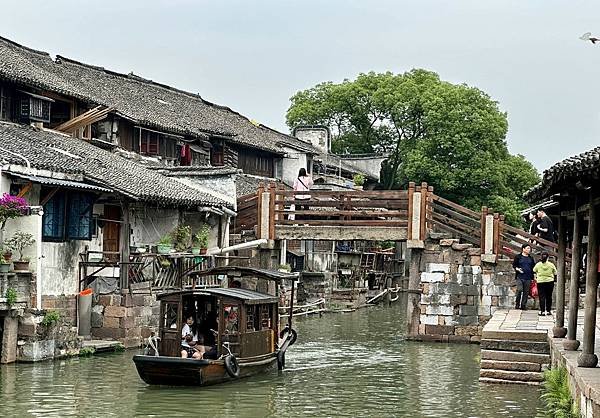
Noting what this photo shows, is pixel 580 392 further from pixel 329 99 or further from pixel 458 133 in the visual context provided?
pixel 329 99

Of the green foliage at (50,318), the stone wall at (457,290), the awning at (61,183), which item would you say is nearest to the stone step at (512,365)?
the green foliage at (50,318)

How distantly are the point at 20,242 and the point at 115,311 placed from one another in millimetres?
3659

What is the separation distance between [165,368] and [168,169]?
14360 mm

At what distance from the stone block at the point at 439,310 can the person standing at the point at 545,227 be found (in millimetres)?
3327

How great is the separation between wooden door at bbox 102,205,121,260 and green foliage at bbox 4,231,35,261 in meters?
4.11

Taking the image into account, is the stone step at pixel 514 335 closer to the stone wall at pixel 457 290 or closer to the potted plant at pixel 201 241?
the stone wall at pixel 457 290

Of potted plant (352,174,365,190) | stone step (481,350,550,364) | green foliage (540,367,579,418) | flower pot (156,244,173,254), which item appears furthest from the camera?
potted plant (352,174,365,190)

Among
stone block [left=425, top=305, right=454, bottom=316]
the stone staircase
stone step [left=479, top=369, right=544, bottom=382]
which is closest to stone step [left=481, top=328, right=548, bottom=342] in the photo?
the stone staircase

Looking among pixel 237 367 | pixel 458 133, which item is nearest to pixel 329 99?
pixel 458 133

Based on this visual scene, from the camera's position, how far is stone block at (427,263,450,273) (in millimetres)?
29062

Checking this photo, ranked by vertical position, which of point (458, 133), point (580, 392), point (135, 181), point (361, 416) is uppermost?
point (458, 133)

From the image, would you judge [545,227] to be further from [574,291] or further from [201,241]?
[574,291]

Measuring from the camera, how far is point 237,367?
20047 mm

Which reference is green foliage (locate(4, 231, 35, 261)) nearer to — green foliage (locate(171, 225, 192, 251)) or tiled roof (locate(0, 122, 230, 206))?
tiled roof (locate(0, 122, 230, 206))
